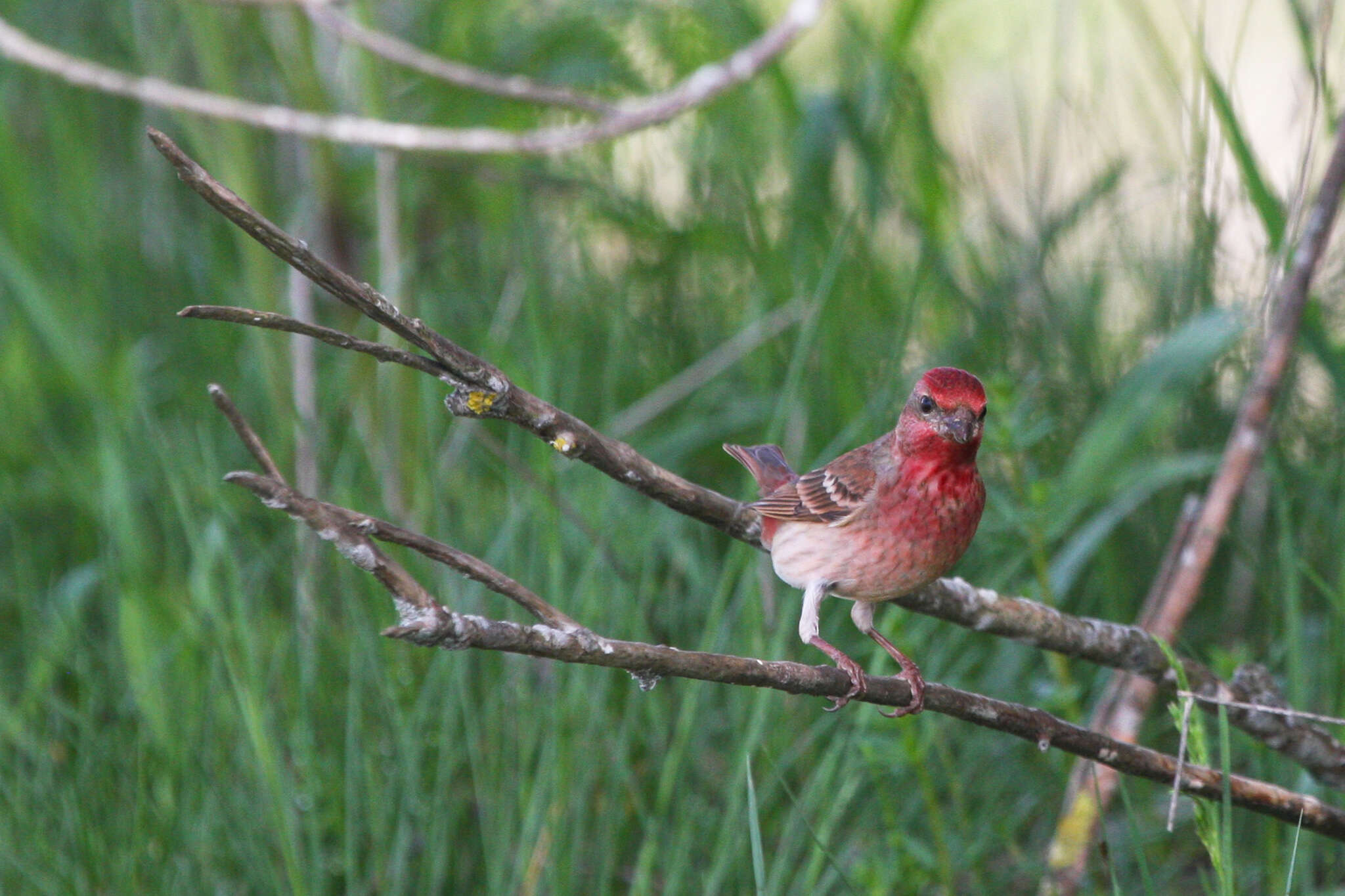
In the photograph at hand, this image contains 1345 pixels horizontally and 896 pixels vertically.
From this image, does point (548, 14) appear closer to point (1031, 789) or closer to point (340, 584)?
point (340, 584)

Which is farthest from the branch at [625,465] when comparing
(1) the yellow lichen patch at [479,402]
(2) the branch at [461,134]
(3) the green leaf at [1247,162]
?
(2) the branch at [461,134]

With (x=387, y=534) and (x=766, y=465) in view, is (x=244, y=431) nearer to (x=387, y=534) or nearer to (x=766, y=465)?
(x=387, y=534)

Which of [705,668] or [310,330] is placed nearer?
[310,330]

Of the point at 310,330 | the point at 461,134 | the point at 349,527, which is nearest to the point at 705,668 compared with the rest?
the point at 349,527

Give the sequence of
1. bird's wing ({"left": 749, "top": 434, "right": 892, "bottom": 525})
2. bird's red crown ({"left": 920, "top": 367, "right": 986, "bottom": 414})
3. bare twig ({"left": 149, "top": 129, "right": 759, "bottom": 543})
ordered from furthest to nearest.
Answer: bird's wing ({"left": 749, "top": 434, "right": 892, "bottom": 525})
bird's red crown ({"left": 920, "top": 367, "right": 986, "bottom": 414})
bare twig ({"left": 149, "top": 129, "right": 759, "bottom": 543})

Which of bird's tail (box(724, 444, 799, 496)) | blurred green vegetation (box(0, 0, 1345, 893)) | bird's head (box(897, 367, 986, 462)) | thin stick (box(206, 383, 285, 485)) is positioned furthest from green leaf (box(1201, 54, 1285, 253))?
thin stick (box(206, 383, 285, 485))

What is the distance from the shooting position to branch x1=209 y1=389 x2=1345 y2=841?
129 cm

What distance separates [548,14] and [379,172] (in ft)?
4.53

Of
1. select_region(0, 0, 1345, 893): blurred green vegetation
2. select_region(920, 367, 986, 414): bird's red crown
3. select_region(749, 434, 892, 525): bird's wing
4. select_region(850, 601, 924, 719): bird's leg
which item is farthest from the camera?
select_region(0, 0, 1345, 893): blurred green vegetation

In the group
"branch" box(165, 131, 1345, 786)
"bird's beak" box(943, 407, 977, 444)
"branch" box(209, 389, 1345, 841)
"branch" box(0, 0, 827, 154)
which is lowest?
"branch" box(209, 389, 1345, 841)

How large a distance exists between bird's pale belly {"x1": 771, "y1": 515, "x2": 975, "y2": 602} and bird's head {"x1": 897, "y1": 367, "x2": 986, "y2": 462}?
15cm

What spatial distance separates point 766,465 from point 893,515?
481 millimetres

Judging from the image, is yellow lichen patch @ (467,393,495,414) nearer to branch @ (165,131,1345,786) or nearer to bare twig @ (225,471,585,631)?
branch @ (165,131,1345,786)

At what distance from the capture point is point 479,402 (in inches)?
57.9
